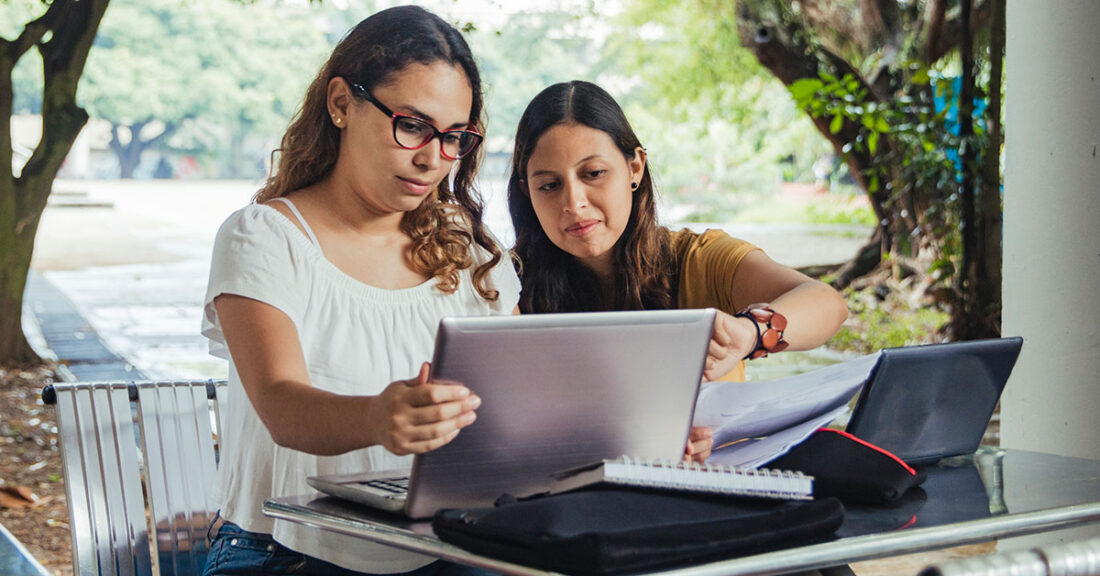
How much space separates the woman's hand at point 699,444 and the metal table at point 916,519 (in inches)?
7.0

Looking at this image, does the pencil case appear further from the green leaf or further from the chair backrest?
the green leaf

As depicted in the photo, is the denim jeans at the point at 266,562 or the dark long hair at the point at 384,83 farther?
the dark long hair at the point at 384,83

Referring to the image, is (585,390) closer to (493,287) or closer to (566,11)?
(493,287)

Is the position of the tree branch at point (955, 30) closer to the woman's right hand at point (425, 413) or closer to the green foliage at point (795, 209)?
the green foliage at point (795, 209)

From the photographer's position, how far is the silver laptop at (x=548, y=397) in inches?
40.1

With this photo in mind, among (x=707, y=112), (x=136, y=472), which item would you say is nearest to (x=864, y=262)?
(x=707, y=112)

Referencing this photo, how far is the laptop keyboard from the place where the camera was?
3.78 ft

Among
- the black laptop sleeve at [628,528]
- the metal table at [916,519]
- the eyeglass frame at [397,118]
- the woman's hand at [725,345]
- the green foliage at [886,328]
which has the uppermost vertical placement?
the eyeglass frame at [397,118]

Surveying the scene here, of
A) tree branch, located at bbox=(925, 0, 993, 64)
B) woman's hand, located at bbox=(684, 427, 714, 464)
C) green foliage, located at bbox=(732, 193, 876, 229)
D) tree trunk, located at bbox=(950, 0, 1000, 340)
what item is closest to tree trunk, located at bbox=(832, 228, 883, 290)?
tree branch, located at bbox=(925, 0, 993, 64)

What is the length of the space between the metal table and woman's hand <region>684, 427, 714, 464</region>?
18 centimetres

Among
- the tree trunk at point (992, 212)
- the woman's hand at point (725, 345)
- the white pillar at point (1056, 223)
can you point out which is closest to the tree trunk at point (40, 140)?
the white pillar at point (1056, 223)

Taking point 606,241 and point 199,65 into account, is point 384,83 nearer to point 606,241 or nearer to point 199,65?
point 606,241

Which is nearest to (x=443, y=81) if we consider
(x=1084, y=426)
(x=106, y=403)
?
(x=106, y=403)

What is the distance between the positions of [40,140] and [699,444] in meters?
3.73
